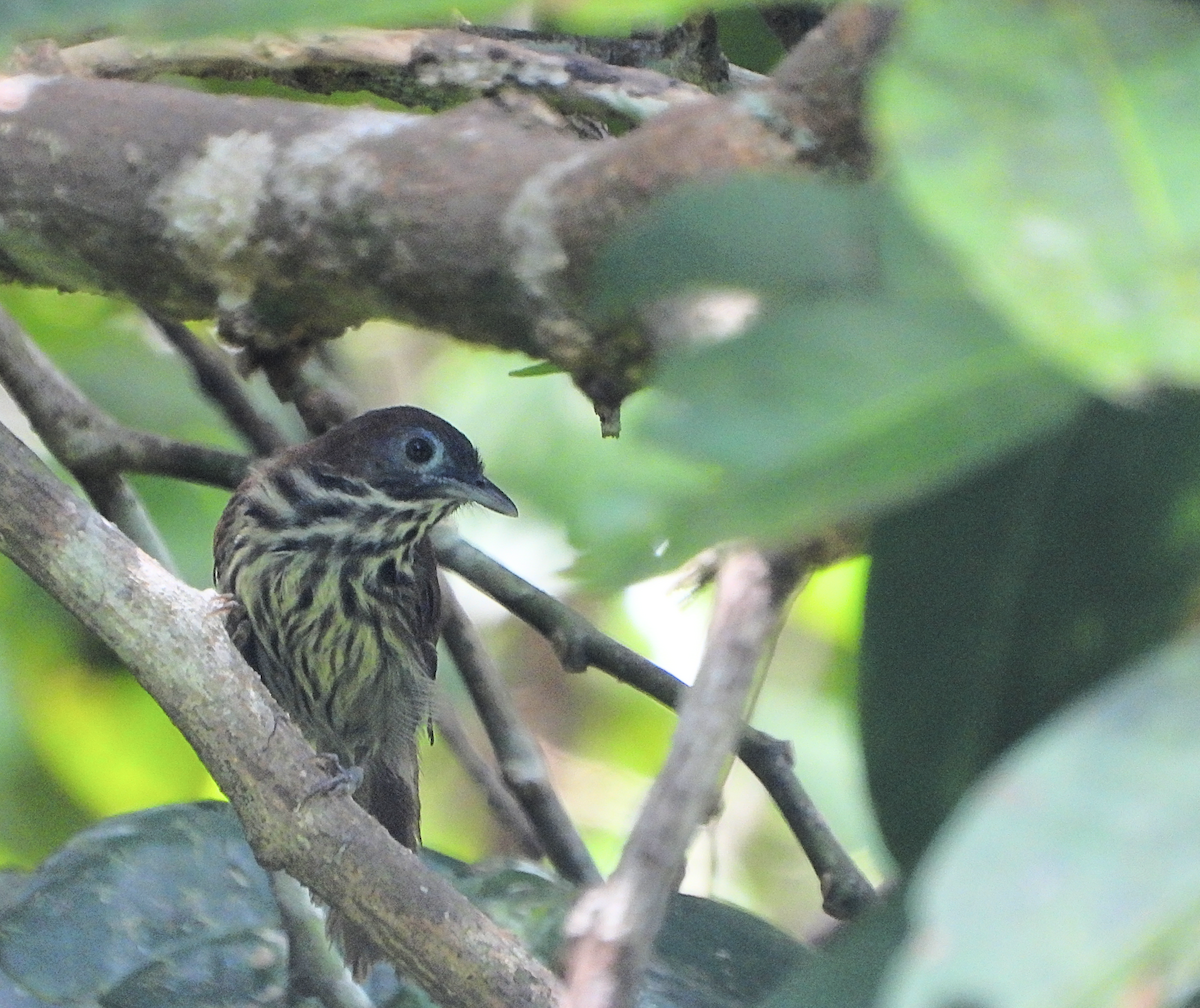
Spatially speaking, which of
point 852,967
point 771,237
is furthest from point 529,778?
point 771,237

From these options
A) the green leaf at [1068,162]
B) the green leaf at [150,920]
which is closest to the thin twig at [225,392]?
the green leaf at [150,920]

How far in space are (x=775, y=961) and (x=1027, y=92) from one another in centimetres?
170

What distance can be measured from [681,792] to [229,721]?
109cm

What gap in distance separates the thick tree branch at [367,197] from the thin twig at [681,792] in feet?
1.12

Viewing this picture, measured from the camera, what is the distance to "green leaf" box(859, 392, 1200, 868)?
868 millimetres

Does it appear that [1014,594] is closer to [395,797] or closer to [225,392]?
[225,392]

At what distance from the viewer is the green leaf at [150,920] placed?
2285 mm

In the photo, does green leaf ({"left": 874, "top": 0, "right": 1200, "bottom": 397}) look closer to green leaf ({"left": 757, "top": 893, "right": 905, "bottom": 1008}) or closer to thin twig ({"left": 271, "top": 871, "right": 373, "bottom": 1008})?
green leaf ({"left": 757, "top": 893, "right": 905, "bottom": 1008})

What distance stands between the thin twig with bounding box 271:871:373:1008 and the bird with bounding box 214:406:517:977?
1140 millimetres

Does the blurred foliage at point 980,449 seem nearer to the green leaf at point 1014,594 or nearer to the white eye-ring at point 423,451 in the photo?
the green leaf at point 1014,594

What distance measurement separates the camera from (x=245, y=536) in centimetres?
380

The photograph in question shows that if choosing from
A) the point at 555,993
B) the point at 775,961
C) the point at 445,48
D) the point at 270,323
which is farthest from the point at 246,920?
the point at 445,48

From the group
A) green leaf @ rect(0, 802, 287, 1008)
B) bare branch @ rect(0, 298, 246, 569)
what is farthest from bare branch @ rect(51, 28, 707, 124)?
green leaf @ rect(0, 802, 287, 1008)

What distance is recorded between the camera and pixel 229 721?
180 centimetres
